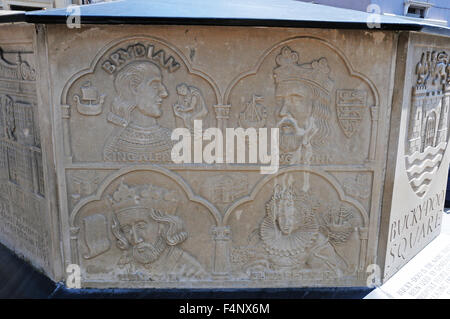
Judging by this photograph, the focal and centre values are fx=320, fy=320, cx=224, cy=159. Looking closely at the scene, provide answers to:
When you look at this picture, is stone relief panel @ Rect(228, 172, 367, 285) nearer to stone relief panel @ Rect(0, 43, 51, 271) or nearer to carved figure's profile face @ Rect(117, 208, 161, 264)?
carved figure's profile face @ Rect(117, 208, 161, 264)

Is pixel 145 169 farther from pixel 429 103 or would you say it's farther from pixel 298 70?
pixel 429 103

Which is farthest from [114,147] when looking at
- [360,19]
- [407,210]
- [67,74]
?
[407,210]

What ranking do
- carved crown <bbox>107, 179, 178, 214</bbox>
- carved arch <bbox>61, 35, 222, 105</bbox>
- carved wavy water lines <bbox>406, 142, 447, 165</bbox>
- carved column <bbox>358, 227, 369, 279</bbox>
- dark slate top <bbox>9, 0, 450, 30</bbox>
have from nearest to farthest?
dark slate top <bbox>9, 0, 450, 30</bbox> < carved arch <bbox>61, 35, 222, 105</bbox> < carved crown <bbox>107, 179, 178, 214</bbox> < carved column <bbox>358, 227, 369, 279</bbox> < carved wavy water lines <bbox>406, 142, 447, 165</bbox>

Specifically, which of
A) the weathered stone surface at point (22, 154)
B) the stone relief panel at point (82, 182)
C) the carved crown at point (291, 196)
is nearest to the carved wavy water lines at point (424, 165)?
the carved crown at point (291, 196)

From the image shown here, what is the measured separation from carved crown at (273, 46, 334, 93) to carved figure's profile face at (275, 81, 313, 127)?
48mm

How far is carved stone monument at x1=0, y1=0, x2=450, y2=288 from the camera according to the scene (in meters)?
2.43

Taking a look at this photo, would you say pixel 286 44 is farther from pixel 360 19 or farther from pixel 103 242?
pixel 103 242

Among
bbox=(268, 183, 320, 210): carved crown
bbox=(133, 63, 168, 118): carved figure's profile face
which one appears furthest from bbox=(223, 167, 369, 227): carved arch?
bbox=(133, 63, 168, 118): carved figure's profile face

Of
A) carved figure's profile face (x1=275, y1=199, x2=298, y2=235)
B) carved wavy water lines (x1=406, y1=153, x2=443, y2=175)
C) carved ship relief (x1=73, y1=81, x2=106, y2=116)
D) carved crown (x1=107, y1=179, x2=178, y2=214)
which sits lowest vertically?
carved figure's profile face (x1=275, y1=199, x2=298, y2=235)

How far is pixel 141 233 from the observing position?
2.70m

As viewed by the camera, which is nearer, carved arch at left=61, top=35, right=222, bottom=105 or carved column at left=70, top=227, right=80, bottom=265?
carved arch at left=61, top=35, right=222, bottom=105

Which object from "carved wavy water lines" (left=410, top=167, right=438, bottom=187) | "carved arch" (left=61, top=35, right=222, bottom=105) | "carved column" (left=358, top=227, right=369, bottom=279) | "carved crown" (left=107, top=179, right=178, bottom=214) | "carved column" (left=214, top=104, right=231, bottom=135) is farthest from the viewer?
"carved wavy water lines" (left=410, top=167, right=438, bottom=187)

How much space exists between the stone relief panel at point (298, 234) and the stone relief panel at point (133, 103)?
0.82 meters

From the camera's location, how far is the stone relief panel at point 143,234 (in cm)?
263
